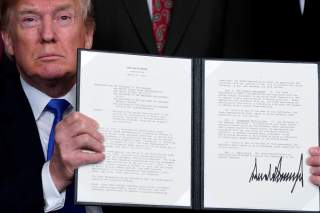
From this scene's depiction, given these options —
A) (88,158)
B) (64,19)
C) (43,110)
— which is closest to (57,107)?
(43,110)

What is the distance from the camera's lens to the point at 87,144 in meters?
2.06

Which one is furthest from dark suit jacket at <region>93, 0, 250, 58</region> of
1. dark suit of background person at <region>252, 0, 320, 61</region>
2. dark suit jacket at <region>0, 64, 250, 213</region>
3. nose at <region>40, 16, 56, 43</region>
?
dark suit jacket at <region>0, 64, 250, 213</region>

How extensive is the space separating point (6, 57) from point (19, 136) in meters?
0.55

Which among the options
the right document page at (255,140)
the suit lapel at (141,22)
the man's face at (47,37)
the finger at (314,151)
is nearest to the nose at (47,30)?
the man's face at (47,37)

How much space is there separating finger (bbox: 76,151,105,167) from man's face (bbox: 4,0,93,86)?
0.41m

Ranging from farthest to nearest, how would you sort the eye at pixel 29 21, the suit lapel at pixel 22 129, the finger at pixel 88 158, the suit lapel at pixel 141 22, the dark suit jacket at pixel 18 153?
1. the suit lapel at pixel 141 22
2. the eye at pixel 29 21
3. the suit lapel at pixel 22 129
4. the dark suit jacket at pixel 18 153
5. the finger at pixel 88 158

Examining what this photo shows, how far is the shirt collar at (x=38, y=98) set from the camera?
8.04 feet

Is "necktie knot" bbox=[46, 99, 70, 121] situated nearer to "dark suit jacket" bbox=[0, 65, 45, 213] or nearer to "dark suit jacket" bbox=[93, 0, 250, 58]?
"dark suit jacket" bbox=[0, 65, 45, 213]

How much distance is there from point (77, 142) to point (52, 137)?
0.29 m

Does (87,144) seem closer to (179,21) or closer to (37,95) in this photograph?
(37,95)

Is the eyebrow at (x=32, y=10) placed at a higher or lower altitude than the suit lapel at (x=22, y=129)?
higher

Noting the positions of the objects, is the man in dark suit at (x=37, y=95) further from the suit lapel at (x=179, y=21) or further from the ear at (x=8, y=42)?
the suit lapel at (x=179, y=21)

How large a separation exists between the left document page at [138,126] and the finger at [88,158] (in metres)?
0.02

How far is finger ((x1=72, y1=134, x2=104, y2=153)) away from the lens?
2.06m
